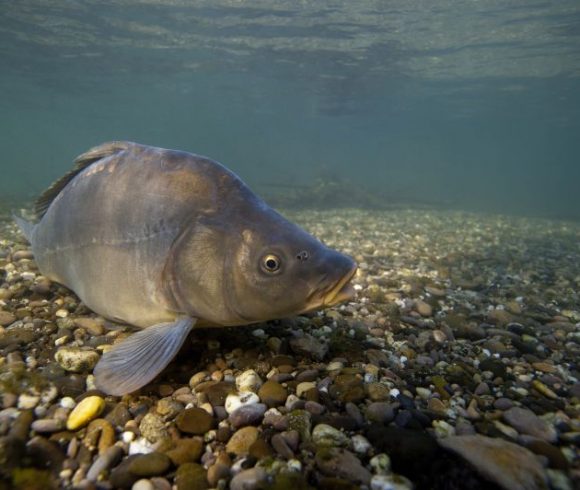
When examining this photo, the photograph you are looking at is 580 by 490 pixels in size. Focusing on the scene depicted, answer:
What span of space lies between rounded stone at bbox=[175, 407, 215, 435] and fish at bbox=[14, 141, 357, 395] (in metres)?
0.33

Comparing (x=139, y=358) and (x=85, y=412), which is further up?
(x=139, y=358)

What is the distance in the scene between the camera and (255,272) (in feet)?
8.30

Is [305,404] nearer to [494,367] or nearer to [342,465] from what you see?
[342,465]

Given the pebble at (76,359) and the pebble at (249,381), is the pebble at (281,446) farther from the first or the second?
the pebble at (76,359)

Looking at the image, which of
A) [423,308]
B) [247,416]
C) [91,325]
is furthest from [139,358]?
[423,308]

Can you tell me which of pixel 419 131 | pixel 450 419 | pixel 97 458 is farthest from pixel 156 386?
pixel 419 131

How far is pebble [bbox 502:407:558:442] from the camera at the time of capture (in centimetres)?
230

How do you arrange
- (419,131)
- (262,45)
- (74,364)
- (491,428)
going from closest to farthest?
(491,428), (74,364), (262,45), (419,131)

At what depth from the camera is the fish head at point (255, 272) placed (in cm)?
246

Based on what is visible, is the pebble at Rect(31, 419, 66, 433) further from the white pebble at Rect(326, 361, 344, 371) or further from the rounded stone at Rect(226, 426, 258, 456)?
the white pebble at Rect(326, 361, 344, 371)

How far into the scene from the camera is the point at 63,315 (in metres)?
3.55

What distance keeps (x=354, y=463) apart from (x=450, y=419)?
0.88 meters

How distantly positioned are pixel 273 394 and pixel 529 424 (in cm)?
172

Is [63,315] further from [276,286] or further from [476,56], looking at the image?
[476,56]
